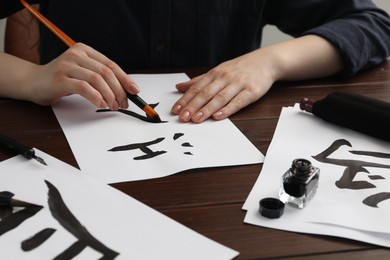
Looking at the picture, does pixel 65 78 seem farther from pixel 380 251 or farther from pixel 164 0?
pixel 380 251

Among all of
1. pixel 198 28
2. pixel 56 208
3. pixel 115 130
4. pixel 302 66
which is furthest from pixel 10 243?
pixel 198 28

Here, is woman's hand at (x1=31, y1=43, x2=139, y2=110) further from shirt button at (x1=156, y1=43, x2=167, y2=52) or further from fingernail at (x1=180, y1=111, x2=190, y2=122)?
shirt button at (x1=156, y1=43, x2=167, y2=52)

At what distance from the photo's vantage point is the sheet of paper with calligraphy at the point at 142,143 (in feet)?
1.94

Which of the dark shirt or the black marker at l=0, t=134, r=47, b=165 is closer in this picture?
the black marker at l=0, t=134, r=47, b=165

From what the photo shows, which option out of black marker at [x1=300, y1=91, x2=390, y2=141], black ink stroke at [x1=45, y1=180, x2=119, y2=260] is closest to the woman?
black marker at [x1=300, y1=91, x2=390, y2=141]

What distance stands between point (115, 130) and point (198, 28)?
16.2 inches

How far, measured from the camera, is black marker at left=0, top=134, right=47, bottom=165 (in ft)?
1.96

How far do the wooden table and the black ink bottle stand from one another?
0.04 metres

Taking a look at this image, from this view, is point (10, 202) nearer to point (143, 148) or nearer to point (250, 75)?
point (143, 148)

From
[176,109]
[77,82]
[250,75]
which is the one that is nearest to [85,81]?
[77,82]

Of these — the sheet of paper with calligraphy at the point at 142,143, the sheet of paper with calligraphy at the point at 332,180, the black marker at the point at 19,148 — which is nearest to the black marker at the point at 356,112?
the sheet of paper with calligraphy at the point at 332,180

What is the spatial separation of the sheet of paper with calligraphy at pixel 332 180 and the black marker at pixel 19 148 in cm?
23

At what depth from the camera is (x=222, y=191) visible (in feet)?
1.80

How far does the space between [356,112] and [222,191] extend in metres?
0.24
